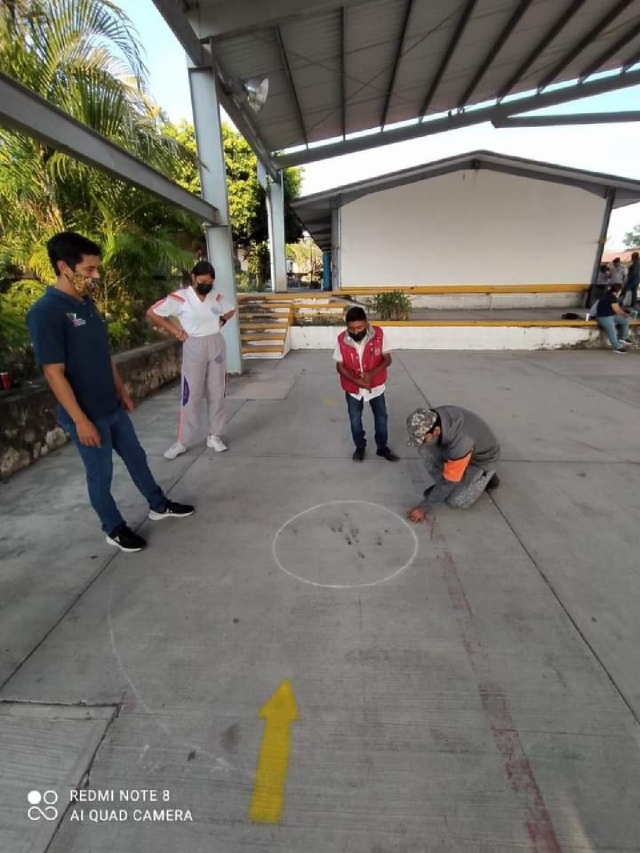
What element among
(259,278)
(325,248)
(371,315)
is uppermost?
(325,248)

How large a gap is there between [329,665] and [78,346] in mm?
1944

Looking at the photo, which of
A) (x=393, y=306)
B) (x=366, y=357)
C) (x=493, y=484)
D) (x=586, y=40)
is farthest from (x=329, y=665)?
(x=586, y=40)

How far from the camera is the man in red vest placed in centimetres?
332

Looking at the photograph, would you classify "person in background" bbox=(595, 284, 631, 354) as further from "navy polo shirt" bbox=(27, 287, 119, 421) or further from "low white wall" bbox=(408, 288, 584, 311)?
"navy polo shirt" bbox=(27, 287, 119, 421)

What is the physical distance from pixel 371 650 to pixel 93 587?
1.50 m

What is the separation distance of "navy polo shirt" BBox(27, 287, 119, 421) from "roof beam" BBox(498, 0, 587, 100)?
9.90 meters

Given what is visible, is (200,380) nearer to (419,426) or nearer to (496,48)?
(419,426)

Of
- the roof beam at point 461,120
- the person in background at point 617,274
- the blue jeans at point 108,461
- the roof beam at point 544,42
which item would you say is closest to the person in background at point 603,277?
the person in background at point 617,274

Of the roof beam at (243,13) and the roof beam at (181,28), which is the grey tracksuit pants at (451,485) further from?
the roof beam at (243,13)

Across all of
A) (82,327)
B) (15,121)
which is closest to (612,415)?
(82,327)

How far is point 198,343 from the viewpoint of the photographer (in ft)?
11.7

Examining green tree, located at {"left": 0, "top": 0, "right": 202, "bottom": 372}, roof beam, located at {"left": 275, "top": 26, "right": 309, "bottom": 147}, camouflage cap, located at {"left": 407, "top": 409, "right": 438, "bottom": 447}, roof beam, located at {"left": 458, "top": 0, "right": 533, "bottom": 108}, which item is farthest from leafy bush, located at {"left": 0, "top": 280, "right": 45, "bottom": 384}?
roof beam, located at {"left": 458, "top": 0, "right": 533, "bottom": 108}

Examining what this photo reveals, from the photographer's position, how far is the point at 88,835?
1.25 meters

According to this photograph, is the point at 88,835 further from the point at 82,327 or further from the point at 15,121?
the point at 15,121
